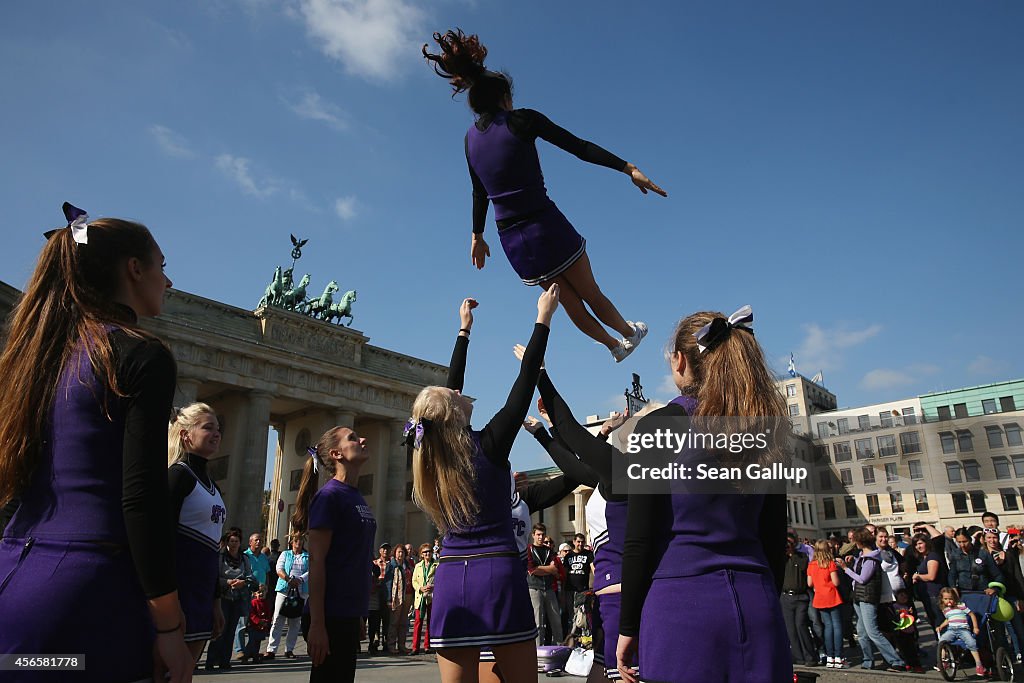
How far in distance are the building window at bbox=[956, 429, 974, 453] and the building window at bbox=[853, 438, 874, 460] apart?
1402 mm

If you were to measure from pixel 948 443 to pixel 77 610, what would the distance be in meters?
8.04

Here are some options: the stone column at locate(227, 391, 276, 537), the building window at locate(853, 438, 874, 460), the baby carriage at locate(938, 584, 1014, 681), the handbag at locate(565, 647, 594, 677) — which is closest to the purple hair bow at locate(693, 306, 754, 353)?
the building window at locate(853, 438, 874, 460)

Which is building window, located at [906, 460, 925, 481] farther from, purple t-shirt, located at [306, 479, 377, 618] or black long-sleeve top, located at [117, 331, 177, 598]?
black long-sleeve top, located at [117, 331, 177, 598]

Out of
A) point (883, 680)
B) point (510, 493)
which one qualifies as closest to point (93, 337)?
point (510, 493)

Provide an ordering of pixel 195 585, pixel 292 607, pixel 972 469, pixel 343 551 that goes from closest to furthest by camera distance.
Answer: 1. pixel 195 585
2. pixel 343 551
3. pixel 972 469
4. pixel 292 607

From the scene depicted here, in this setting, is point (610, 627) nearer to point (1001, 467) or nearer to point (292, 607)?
point (1001, 467)

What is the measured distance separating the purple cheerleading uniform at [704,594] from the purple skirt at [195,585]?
7.80ft

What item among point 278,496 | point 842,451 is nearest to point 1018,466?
point 842,451

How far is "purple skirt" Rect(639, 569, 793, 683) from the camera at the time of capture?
7.44 feet

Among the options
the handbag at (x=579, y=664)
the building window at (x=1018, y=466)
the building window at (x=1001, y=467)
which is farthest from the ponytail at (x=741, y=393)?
the building window at (x=1001, y=467)

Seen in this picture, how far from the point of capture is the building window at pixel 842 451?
5.86 m

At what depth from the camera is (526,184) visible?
392 centimetres

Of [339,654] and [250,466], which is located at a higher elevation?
[250,466]

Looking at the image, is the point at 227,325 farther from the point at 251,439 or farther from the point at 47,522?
the point at 47,522
